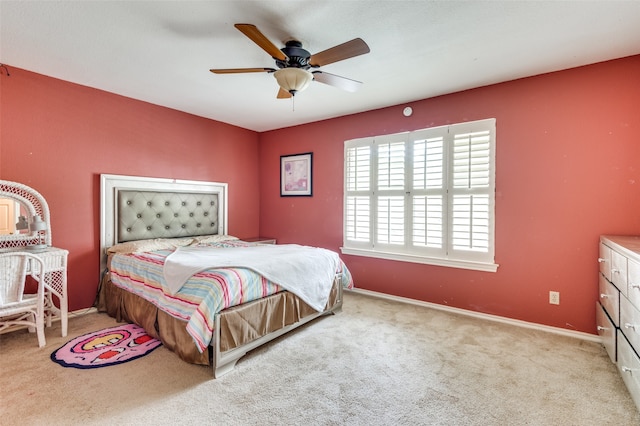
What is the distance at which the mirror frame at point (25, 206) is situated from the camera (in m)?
2.57

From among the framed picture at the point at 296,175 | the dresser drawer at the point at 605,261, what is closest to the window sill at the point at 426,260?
the dresser drawer at the point at 605,261

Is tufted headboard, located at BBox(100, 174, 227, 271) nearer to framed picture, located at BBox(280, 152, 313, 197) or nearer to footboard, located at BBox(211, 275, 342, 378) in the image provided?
framed picture, located at BBox(280, 152, 313, 197)

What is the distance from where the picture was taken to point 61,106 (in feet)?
9.50

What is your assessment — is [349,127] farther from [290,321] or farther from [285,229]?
[290,321]

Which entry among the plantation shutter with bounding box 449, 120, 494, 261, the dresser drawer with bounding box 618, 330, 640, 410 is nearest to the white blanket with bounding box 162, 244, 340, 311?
the plantation shutter with bounding box 449, 120, 494, 261

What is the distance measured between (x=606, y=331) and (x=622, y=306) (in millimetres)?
527

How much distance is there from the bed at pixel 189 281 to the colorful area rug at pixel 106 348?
10 cm

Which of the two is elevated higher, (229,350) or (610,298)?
(610,298)

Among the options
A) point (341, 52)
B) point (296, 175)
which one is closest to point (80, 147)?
point (296, 175)

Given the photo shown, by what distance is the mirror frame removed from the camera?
8.43 ft

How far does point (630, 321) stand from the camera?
5.66 ft

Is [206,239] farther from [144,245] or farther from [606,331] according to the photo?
[606,331]

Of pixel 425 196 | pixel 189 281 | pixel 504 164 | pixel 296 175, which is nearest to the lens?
pixel 189 281

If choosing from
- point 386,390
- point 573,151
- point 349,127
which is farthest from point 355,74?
point 386,390
